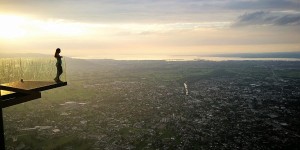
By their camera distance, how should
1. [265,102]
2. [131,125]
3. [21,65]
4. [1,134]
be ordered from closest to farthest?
[1,134]
[21,65]
[131,125]
[265,102]

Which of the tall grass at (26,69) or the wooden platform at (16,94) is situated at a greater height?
the tall grass at (26,69)

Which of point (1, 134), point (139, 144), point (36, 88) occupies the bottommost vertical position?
point (139, 144)

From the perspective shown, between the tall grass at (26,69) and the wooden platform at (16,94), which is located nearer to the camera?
the wooden platform at (16,94)

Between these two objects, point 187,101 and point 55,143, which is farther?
point 187,101

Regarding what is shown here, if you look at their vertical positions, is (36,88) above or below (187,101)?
above

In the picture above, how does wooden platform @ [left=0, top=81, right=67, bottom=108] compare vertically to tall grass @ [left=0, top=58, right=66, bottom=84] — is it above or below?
below

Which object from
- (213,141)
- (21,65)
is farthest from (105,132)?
(21,65)

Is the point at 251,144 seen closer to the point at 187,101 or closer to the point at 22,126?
the point at 187,101

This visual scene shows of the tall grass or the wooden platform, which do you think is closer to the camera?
the wooden platform
